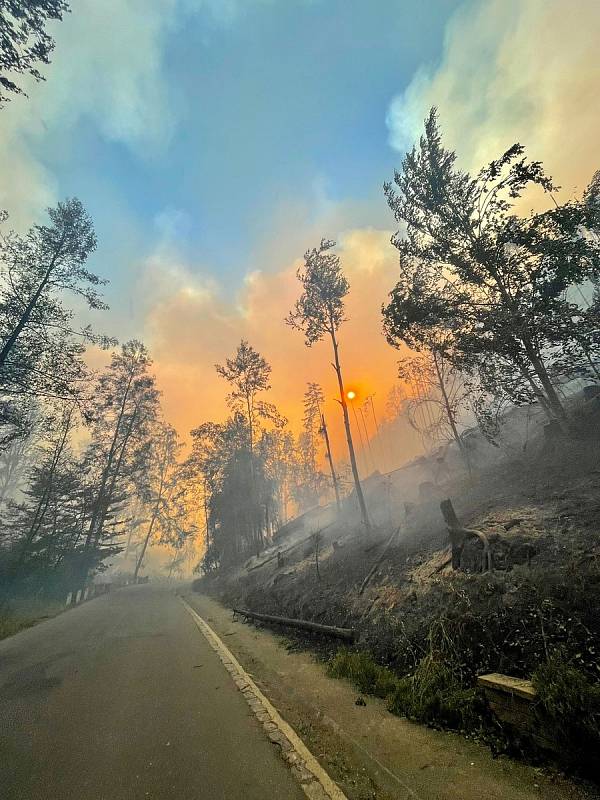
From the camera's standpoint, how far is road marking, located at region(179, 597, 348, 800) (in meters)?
3.56

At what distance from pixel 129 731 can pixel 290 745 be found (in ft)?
7.51

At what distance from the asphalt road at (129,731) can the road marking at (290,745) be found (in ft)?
0.43

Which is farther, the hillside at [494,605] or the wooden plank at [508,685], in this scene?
the hillside at [494,605]

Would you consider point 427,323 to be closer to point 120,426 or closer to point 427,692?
point 427,692

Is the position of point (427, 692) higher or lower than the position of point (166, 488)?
lower

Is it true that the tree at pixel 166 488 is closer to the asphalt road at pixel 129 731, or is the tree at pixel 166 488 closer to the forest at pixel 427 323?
the forest at pixel 427 323

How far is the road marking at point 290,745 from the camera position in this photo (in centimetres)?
356

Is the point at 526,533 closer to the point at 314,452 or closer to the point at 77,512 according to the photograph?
the point at 77,512

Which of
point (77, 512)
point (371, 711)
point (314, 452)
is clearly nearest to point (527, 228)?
point (371, 711)

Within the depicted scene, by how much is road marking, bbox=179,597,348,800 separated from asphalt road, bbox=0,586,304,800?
13 centimetres

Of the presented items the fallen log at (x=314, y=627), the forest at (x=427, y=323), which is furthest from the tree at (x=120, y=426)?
the fallen log at (x=314, y=627)

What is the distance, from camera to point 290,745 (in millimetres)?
4453

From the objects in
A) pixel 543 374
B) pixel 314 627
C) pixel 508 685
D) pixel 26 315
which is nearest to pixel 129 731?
pixel 508 685

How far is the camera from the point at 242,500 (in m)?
32.2
